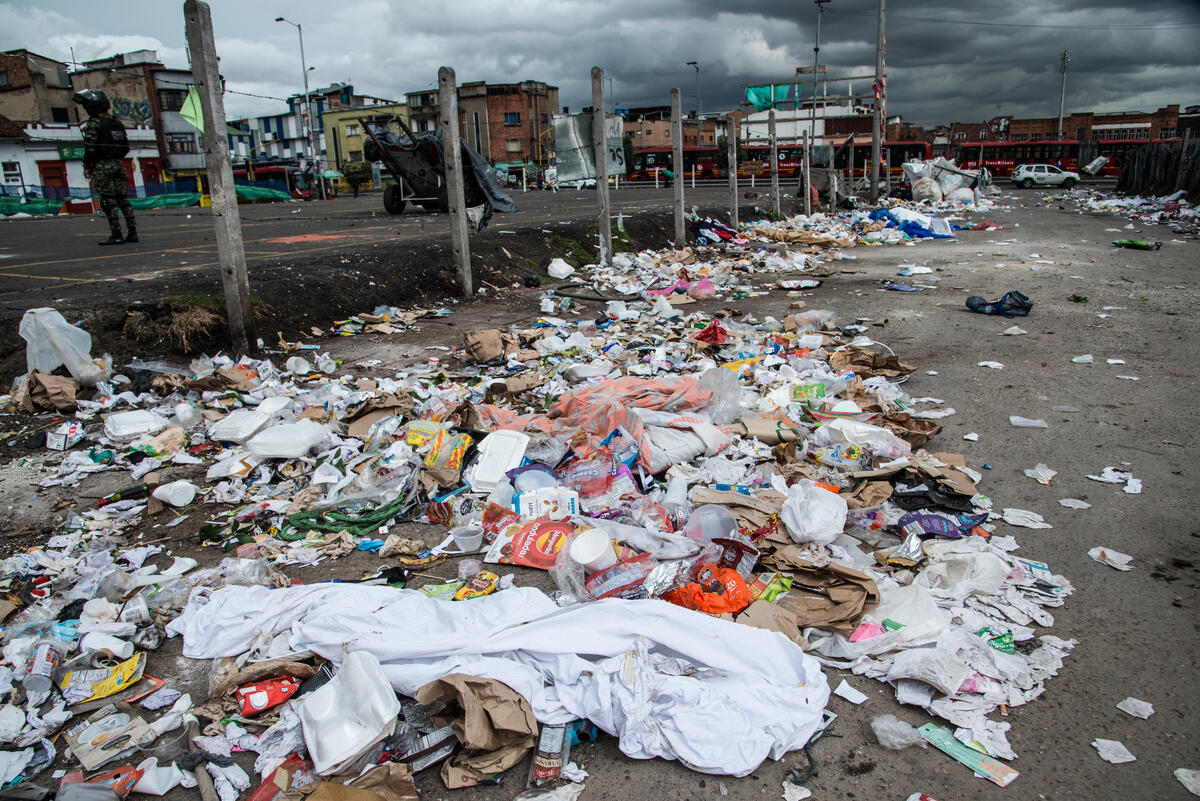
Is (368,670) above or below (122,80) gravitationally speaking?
below

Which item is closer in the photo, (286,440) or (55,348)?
(286,440)

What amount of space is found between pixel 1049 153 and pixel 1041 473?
4588 centimetres

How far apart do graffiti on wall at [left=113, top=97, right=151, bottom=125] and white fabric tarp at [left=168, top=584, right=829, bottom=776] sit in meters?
54.6

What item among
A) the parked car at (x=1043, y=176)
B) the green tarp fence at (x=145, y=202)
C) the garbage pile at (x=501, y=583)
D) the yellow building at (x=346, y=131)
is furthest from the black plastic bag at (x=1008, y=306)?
the yellow building at (x=346, y=131)

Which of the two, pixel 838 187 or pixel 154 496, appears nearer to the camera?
pixel 154 496

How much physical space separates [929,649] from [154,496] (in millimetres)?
3358

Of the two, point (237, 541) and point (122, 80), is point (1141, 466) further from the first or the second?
point (122, 80)

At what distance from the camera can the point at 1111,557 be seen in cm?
270

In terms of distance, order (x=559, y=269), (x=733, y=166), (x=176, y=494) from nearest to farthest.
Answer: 1. (x=176, y=494)
2. (x=559, y=269)
3. (x=733, y=166)

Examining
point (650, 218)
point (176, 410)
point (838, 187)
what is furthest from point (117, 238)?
point (838, 187)

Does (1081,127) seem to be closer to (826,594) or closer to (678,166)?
(678,166)

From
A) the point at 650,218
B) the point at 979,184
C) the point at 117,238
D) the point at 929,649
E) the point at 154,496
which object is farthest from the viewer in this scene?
the point at 979,184

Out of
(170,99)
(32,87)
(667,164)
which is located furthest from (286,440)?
(32,87)

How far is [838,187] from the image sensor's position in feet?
68.5
